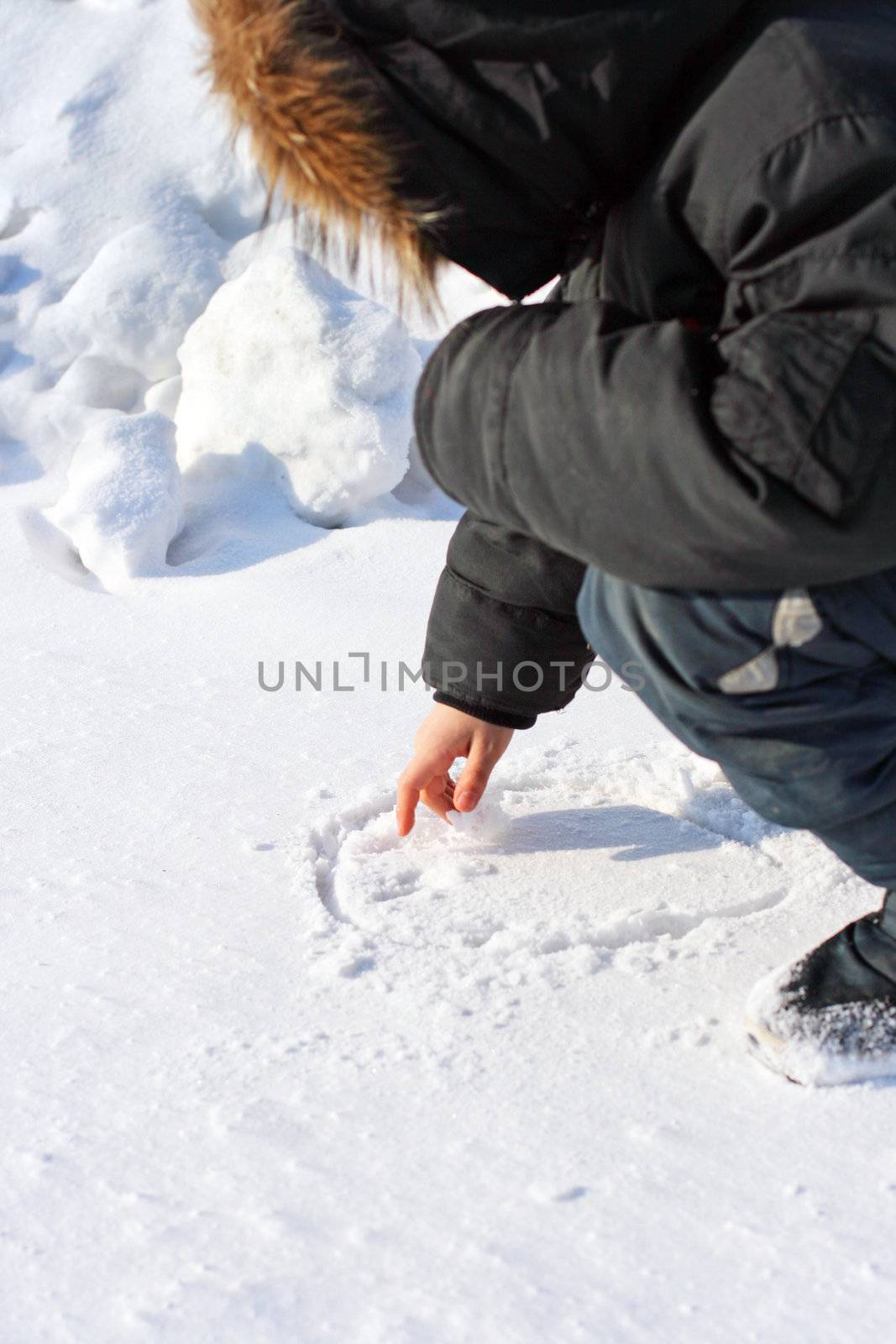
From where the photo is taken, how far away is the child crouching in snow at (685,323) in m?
0.80

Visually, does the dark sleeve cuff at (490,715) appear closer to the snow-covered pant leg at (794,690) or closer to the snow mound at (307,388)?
the snow-covered pant leg at (794,690)

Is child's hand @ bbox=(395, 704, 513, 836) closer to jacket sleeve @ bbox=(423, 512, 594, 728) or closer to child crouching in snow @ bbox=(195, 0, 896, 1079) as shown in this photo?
jacket sleeve @ bbox=(423, 512, 594, 728)

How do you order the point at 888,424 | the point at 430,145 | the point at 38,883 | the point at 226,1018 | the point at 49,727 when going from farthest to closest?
the point at 49,727 < the point at 38,883 < the point at 226,1018 < the point at 430,145 < the point at 888,424

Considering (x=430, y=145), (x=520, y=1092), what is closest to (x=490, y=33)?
(x=430, y=145)

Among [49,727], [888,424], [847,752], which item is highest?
[888,424]

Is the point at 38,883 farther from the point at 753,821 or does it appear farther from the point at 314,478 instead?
the point at 314,478

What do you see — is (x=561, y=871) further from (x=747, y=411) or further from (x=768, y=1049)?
(x=747, y=411)

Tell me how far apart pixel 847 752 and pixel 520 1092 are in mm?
342

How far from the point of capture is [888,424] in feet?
2.58

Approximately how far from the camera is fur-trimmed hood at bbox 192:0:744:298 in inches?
33.4

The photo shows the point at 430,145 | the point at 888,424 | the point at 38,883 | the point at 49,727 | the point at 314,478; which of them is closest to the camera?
the point at 888,424

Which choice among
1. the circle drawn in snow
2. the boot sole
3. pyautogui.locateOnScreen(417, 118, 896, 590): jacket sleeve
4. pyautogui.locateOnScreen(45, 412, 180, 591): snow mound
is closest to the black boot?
the boot sole

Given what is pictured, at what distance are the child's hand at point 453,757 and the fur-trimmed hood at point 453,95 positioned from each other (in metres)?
0.52

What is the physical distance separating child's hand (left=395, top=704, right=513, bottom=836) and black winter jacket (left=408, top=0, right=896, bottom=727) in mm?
390
